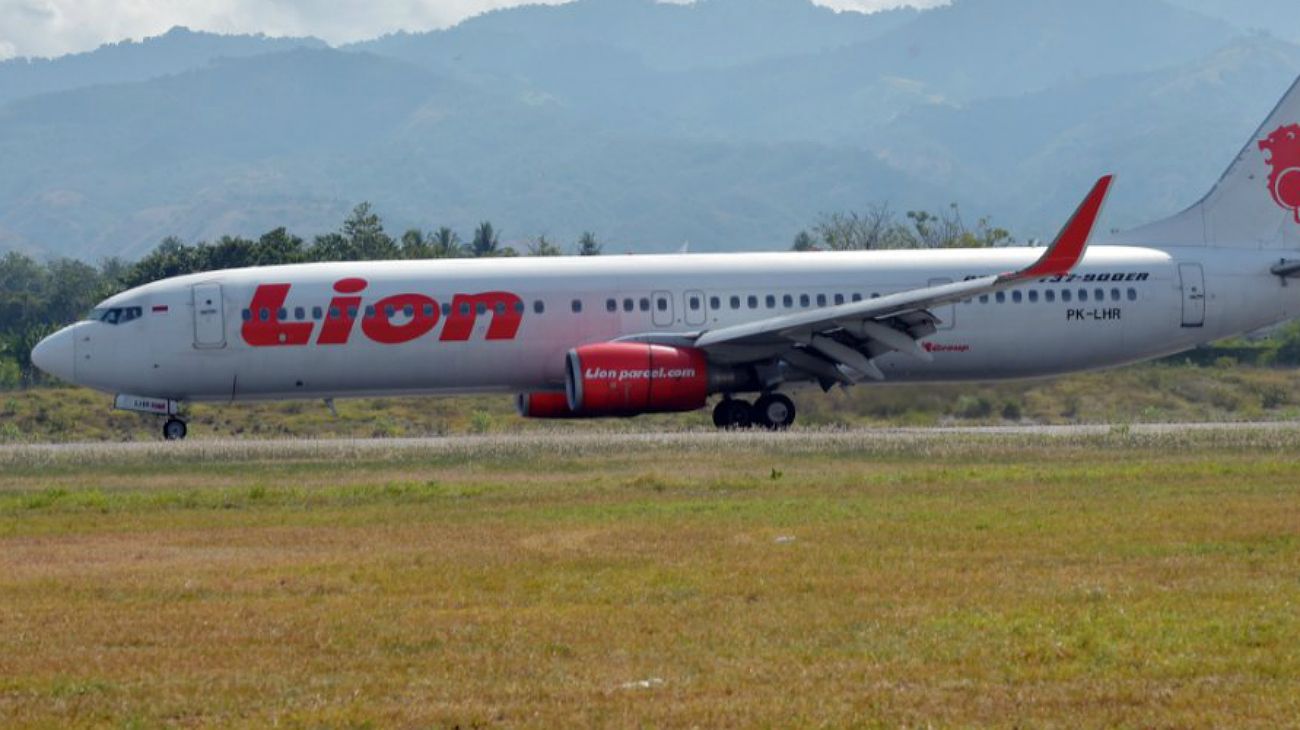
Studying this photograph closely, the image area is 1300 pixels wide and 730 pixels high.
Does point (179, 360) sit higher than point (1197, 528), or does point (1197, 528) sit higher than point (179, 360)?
point (179, 360)

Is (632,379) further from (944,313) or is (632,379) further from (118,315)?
(118,315)

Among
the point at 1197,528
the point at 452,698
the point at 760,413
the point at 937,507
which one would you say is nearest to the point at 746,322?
the point at 760,413

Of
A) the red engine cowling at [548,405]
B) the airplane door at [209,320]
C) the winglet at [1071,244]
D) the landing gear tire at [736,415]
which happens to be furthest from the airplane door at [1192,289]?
the airplane door at [209,320]

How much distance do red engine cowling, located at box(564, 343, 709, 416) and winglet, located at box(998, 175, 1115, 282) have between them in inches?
216

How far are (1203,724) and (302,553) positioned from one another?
944 centimetres

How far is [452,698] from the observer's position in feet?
36.0

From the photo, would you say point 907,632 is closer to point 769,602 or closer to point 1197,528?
point 769,602

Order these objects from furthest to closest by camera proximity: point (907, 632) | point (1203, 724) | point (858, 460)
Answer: point (858, 460)
point (907, 632)
point (1203, 724)

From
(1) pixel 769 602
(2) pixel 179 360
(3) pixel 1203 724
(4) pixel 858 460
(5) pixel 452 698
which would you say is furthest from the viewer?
(2) pixel 179 360

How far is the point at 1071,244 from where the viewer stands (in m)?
31.3

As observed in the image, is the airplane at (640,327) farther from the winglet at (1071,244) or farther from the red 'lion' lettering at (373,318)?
the winglet at (1071,244)

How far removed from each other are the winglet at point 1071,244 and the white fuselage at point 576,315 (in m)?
3.88

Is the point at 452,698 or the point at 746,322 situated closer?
the point at 452,698

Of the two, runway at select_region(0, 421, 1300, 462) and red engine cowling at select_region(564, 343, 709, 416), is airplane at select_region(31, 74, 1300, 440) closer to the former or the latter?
red engine cowling at select_region(564, 343, 709, 416)
